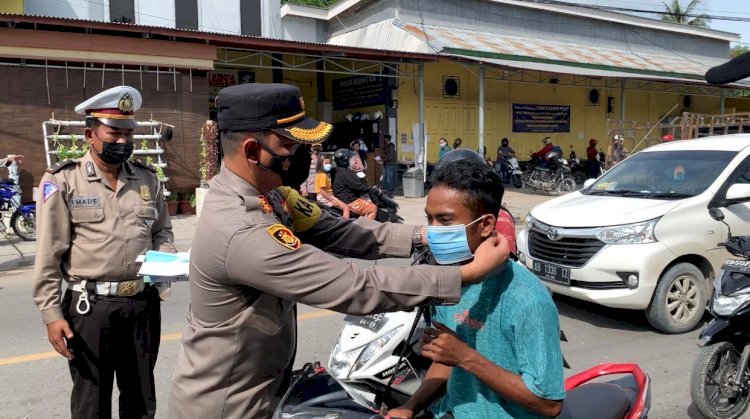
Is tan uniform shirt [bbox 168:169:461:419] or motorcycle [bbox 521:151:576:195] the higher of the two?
tan uniform shirt [bbox 168:169:461:419]

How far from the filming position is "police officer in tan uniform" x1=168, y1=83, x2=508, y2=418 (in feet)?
5.23

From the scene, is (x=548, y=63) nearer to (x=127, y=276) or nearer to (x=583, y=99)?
(x=583, y=99)

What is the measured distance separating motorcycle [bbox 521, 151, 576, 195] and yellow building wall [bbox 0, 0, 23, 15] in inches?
676

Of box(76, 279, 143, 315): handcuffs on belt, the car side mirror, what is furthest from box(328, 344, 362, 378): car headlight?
the car side mirror

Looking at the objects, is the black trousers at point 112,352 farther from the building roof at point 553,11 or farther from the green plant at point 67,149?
the building roof at point 553,11

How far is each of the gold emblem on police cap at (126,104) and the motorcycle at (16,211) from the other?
8.41 metres

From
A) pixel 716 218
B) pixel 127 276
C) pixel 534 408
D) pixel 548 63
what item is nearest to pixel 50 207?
pixel 127 276

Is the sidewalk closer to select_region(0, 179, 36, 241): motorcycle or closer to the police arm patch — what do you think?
select_region(0, 179, 36, 241): motorcycle

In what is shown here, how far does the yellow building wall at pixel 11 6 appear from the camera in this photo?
1911 cm

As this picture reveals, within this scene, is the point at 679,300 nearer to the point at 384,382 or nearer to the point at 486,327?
the point at 384,382

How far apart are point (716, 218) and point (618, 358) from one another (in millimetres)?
1687

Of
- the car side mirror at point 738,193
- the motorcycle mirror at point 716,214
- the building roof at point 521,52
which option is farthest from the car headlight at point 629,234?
the building roof at point 521,52

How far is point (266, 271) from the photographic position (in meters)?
1.58

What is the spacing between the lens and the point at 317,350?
15.9ft
